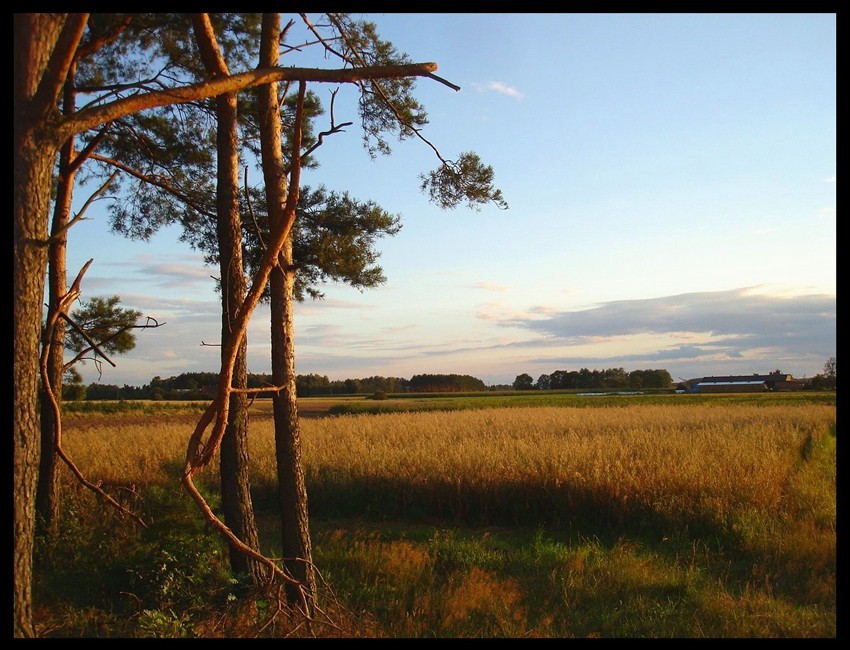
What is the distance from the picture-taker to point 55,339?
7977 millimetres

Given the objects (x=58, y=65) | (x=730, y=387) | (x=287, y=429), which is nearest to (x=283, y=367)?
(x=287, y=429)

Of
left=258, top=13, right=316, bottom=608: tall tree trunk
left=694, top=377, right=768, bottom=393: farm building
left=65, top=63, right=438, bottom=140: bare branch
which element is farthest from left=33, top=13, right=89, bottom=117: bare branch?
left=694, top=377, right=768, bottom=393: farm building

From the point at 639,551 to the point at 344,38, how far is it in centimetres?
668

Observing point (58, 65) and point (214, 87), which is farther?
point (214, 87)

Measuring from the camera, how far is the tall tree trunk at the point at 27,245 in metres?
3.46

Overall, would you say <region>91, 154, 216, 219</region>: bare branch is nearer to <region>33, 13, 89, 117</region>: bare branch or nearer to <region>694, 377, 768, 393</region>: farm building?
<region>33, 13, 89, 117</region>: bare branch

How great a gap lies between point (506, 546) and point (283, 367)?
431cm

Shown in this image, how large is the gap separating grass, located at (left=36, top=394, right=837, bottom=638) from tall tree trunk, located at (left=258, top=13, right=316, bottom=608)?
0.48 meters

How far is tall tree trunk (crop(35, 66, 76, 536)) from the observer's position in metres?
7.51

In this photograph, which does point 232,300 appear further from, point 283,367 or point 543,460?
point 543,460

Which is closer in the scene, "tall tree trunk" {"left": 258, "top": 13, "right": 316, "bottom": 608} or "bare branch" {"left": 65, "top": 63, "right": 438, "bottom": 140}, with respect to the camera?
"bare branch" {"left": 65, "top": 63, "right": 438, "bottom": 140}

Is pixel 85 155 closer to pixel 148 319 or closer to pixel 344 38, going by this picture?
pixel 148 319

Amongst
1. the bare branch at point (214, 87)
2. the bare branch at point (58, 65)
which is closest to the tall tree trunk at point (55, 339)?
the bare branch at point (214, 87)
